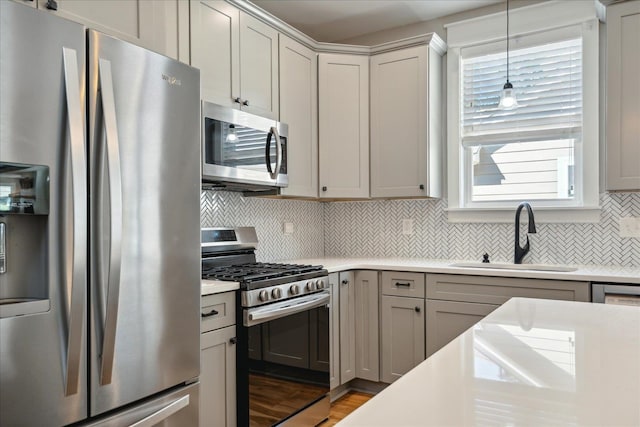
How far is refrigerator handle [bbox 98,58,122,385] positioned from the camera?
149 cm

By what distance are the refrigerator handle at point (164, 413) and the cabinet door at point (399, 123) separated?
212 cm

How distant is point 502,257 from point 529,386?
271 centimetres

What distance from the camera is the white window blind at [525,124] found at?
3191 mm

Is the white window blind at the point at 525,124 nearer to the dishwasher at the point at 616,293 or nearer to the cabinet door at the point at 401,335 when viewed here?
the dishwasher at the point at 616,293

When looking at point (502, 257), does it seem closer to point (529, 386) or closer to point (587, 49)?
point (587, 49)

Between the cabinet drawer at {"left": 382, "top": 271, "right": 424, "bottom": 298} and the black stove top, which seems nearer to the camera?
the black stove top

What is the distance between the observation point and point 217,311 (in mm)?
2111

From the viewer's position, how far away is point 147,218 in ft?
5.43

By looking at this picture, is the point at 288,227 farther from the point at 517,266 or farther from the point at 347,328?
the point at 517,266

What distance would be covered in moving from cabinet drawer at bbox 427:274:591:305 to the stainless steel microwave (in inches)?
45.9

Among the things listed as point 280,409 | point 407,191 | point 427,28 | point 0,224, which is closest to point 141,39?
point 0,224

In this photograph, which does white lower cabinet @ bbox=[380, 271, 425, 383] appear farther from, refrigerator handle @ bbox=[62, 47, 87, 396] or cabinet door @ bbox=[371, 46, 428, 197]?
refrigerator handle @ bbox=[62, 47, 87, 396]

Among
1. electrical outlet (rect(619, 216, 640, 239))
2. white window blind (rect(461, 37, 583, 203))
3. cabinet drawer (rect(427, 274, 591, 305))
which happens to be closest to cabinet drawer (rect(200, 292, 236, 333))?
cabinet drawer (rect(427, 274, 591, 305))

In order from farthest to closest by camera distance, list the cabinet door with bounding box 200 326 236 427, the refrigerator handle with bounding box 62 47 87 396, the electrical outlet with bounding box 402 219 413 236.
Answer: the electrical outlet with bounding box 402 219 413 236, the cabinet door with bounding box 200 326 236 427, the refrigerator handle with bounding box 62 47 87 396
